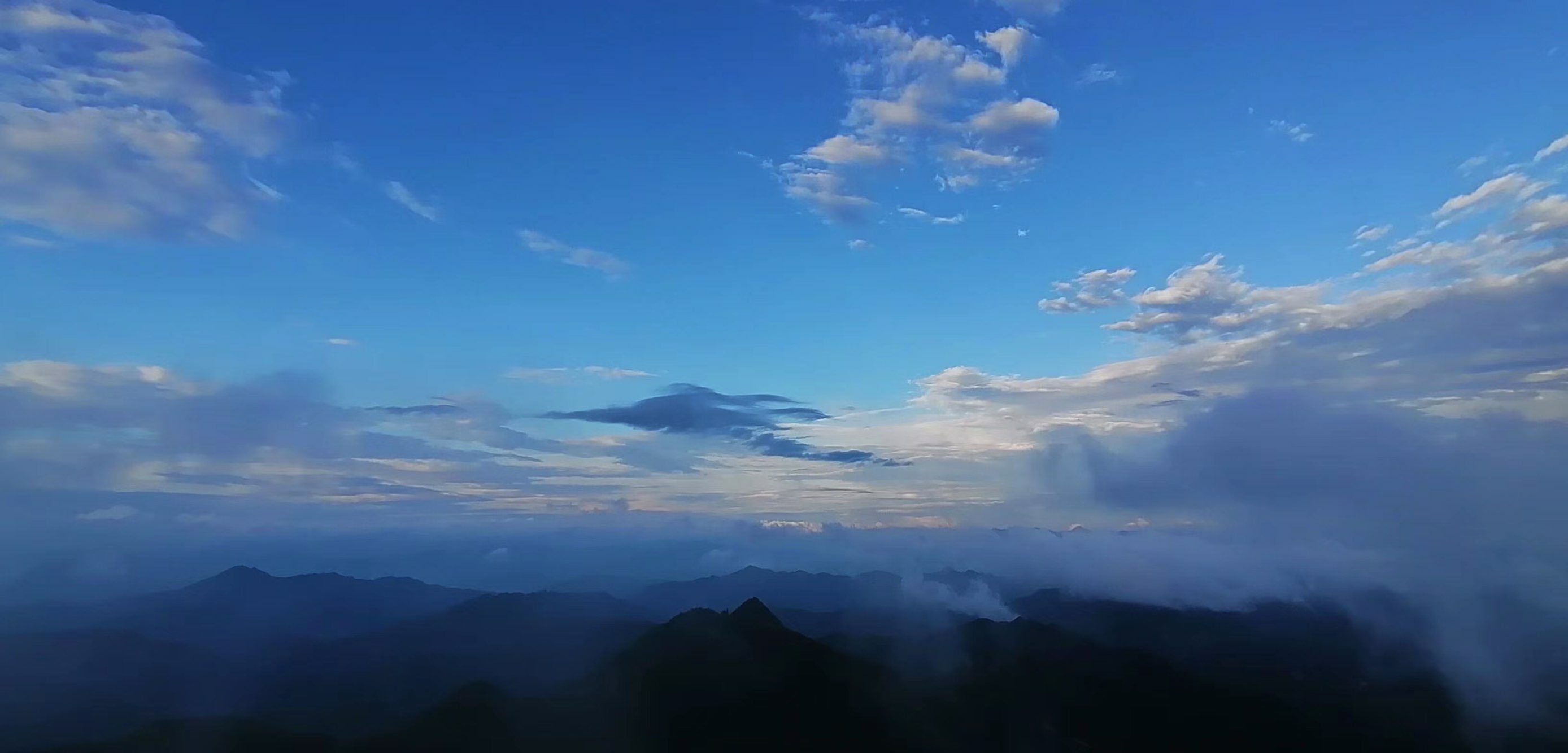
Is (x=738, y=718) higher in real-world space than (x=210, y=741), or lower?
lower

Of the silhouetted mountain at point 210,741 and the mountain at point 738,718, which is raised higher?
the silhouetted mountain at point 210,741

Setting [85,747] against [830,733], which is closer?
[85,747]

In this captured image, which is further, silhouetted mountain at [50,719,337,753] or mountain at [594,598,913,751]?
mountain at [594,598,913,751]

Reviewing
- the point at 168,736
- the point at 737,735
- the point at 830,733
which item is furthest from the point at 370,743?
the point at 830,733

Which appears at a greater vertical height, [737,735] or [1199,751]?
[737,735]

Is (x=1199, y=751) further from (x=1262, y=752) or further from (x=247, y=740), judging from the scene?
(x=247, y=740)

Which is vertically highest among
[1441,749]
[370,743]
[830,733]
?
[370,743]

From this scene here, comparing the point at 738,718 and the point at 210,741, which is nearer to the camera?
the point at 210,741

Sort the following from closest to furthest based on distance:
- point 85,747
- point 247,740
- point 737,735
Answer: point 85,747, point 247,740, point 737,735

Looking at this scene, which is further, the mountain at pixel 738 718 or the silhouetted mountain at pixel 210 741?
the mountain at pixel 738 718

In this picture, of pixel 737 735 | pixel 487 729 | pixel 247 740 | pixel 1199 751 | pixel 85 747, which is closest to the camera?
pixel 85 747

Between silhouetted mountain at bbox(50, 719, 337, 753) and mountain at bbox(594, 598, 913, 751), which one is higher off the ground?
silhouetted mountain at bbox(50, 719, 337, 753)
